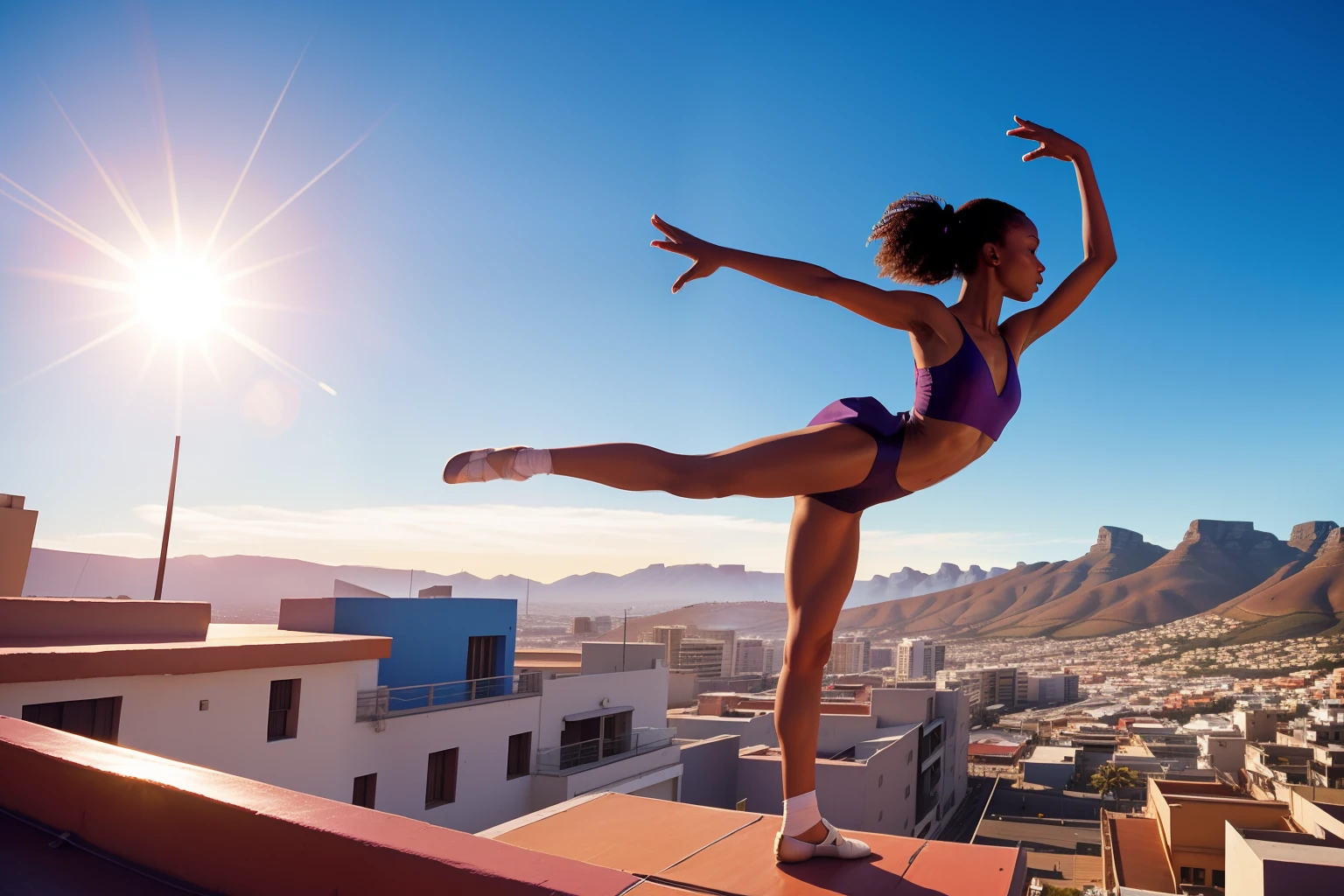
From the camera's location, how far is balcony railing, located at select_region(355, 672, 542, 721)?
13523 mm

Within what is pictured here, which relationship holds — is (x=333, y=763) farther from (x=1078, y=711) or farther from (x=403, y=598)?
(x=1078, y=711)

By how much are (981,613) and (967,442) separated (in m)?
171

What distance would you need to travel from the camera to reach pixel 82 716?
8250mm

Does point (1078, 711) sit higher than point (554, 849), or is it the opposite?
point (554, 849)

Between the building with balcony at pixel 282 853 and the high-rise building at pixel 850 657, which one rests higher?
the building with balcony at pixel 282 853

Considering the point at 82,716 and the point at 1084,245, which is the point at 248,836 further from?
the point at 82,716

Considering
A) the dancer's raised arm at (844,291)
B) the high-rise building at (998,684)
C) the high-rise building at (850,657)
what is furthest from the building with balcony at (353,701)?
the high-rise building at (850,657)

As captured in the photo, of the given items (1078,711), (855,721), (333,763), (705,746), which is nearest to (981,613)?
(1078,711)

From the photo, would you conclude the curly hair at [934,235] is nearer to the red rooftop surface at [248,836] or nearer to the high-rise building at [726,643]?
the red rooftop surface at [248,836]

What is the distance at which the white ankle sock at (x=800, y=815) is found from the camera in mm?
2980

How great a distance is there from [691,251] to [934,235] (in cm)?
92

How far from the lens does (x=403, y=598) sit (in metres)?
16.5

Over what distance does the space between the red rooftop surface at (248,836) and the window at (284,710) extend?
33.4ft

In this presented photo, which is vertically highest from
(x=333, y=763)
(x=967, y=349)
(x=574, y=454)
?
(x=967, y=349)
